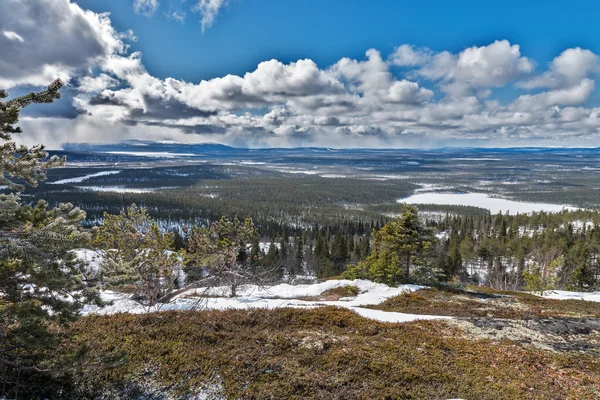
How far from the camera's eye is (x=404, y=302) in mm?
23062

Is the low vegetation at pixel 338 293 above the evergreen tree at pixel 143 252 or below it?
below

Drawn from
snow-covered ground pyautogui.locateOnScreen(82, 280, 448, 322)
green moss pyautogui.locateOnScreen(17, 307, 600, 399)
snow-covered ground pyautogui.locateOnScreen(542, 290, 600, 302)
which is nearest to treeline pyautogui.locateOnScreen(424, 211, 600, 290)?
snow-covered ground pyautogui.locateOnScreen(542, 290, 600, 302)

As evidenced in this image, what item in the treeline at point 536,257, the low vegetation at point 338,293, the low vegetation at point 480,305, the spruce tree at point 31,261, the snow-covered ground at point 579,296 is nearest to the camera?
the spruce tree at point 31,261

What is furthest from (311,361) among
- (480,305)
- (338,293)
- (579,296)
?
(579,296)

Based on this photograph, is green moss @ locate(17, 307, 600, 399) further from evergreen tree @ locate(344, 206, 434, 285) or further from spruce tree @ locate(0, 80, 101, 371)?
evergreen tree @ locate(344, 206, 434, 285)

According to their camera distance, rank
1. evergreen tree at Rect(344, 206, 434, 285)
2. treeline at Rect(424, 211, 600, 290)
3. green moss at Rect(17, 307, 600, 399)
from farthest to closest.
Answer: treeline at Rect(424, 211, 600, 290)
evergreen tree at Rect(344, 206, 434, 285)
green moss at Rect(17, 307, 600, 399)

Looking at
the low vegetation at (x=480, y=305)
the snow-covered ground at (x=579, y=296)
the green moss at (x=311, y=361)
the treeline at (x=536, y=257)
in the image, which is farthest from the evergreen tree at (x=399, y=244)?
the treeline at (x=536, y=257)

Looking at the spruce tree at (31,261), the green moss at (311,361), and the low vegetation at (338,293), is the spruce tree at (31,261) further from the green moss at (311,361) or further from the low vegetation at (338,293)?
the low vegetation at (338,293)

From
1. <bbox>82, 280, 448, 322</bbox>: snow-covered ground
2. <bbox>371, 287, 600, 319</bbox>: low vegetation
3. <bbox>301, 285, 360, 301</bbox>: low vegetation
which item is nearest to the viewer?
<bbox>82, 280, 448, 322</bbox>: snow-covered ground

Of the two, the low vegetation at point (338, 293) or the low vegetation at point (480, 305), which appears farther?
the low vegetation at point (338, 293)

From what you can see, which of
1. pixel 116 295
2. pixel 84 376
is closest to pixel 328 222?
pixel 116 295

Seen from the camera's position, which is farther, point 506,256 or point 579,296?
point 506,256

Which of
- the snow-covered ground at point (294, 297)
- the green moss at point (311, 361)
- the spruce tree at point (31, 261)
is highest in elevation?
the spruce tree at point (31, 261)

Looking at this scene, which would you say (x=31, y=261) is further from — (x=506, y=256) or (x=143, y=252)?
(x=506, y=256)
